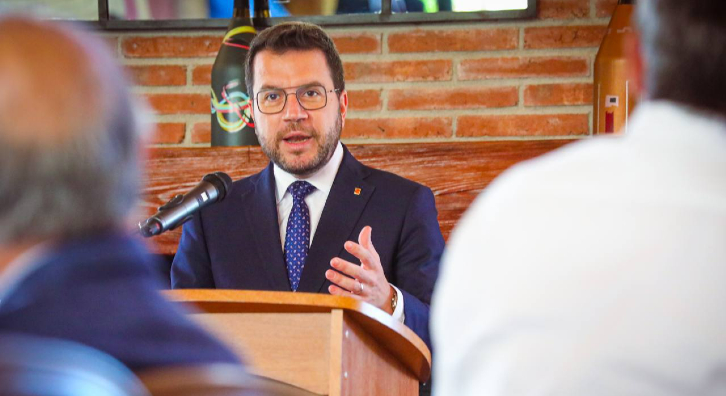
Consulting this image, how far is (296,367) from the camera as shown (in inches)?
53.0

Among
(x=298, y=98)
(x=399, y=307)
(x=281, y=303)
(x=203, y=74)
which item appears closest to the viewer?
(x=281, y=303)

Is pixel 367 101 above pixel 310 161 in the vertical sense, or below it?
above

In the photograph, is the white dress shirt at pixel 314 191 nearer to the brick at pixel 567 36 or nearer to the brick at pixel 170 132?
the brick at pixel 170 132

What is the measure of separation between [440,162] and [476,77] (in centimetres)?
30

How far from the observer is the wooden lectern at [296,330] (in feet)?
4.30

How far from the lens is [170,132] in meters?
2.75

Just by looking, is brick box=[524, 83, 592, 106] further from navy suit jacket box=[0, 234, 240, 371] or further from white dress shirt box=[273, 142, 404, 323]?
navy suit jacket box=[0, 234, 240, 371]

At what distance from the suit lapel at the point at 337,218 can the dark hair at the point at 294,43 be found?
0.20 metres

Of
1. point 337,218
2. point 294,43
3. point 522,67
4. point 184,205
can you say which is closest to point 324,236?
point 337,218

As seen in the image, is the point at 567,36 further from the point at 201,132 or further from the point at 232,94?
the point at 201,132

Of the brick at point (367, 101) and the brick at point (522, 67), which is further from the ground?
the brick at point (522, 67)

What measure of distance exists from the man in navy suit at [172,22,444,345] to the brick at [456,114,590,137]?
43cm

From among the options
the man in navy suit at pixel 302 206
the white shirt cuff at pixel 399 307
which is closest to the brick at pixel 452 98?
the man in navy suit at pixel 302 206

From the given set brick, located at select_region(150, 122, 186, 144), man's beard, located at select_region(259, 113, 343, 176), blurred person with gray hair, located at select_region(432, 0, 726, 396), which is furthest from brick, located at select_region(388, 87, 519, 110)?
blurred person with gray hair, located at select_region(432, 0, 726, 396)
